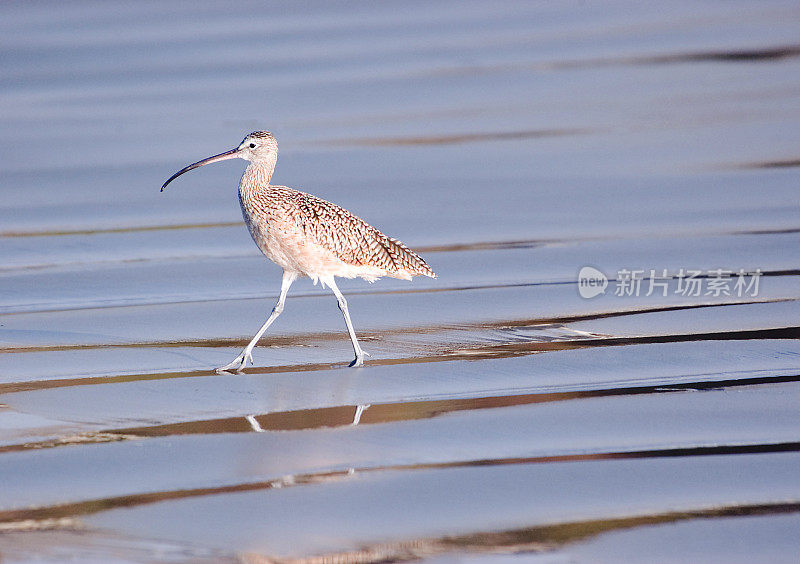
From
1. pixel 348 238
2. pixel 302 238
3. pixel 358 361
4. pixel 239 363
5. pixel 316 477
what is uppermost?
pixel 348 238

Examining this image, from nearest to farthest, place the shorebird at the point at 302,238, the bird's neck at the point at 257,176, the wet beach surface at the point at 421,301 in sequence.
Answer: the wet beach surface at the point at 421,301
the shorebird at the point at 302,238
the bird's neck at the point at 257,176

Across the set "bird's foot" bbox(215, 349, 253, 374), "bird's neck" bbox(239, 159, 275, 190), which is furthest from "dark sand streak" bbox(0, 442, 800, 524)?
"bird's neck" bbox(239, 159, 275, 190)

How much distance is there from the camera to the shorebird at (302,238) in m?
8.32

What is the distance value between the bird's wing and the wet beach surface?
0.47 metres

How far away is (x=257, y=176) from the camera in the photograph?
862 cm

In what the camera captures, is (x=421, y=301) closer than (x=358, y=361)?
No

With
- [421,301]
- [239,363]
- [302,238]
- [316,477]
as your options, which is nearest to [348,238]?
[302,238]

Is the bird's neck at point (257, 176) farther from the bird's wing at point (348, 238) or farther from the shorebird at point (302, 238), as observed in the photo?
the bird's wing at point (348, 238)

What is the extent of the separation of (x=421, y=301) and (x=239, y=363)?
201 centimetres

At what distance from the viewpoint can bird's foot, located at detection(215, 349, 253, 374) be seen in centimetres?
801

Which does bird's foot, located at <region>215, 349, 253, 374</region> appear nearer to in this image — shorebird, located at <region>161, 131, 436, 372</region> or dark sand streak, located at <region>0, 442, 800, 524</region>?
shorebird, located at <region>161, 131, 436, 372</region>

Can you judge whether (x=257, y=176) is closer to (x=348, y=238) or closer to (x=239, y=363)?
(x=348, y=238)

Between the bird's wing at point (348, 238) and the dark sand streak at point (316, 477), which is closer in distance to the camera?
the dark sand streak at point (316, 477)

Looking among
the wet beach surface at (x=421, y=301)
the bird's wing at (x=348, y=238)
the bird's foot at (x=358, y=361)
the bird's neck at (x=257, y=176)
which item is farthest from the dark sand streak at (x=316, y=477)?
the bird's neck at (x=257, y=176)
